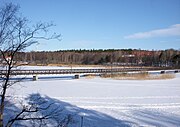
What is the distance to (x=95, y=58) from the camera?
15350 cm

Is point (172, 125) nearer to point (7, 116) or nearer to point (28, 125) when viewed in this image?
point (28, 125)

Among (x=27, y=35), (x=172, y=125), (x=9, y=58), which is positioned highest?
(x=27, y=35)

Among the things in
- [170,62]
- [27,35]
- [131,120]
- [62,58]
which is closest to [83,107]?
[131,120]

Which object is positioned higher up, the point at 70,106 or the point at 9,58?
the point at 9,58

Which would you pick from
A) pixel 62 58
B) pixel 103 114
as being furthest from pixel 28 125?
pixel 62 58

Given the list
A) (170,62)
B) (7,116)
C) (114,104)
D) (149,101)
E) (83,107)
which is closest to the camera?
(7,116)

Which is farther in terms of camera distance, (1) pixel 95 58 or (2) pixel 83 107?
(1) pixel 95 58

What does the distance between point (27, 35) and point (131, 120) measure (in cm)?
1134

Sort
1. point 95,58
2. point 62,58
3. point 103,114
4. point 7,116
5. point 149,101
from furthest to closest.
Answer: point 62,58
point 95,58
point 149,101
point 103,114
point 7,116

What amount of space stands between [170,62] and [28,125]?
418 ft

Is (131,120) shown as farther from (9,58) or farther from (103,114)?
(9,58)

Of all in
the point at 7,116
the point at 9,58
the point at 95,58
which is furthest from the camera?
the point at 95,58

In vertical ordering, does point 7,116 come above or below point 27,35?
below

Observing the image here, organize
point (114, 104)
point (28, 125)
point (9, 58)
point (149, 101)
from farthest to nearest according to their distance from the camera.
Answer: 1. point (149, 101)
2. point (114, 104)
3. point (28, 125)
4. point (9, 58)
